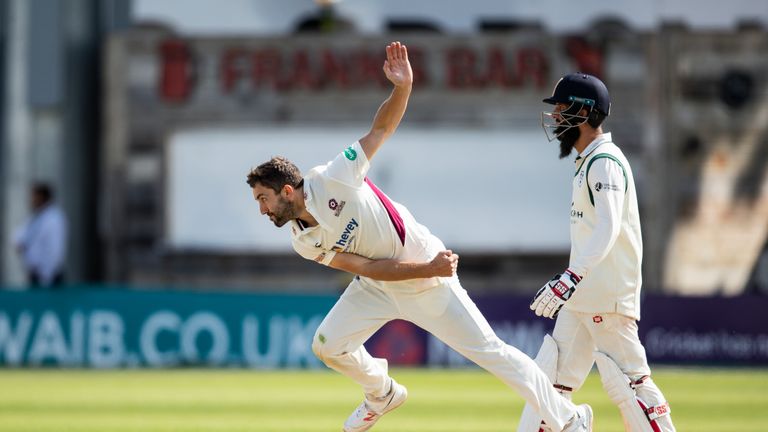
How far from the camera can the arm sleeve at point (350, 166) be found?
758 centimetres

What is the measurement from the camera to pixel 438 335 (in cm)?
777

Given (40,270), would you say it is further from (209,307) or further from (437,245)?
(437,245)

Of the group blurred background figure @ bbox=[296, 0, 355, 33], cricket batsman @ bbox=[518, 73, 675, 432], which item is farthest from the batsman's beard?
blurred background figure @ bbox=[296, 0, 355, 33]

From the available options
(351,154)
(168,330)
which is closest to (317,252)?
(351,154)

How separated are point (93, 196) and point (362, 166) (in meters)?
19.1

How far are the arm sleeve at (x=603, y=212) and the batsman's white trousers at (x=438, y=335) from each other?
0.67 metres

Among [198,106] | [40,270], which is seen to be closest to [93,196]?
[198,106]

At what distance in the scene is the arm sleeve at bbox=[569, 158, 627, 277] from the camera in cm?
718

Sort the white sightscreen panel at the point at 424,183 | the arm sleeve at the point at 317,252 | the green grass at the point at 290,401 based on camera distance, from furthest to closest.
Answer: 1. the white sightscreen panel at the point at 424,183
2. the green grass at the point at 290,401
3. the arm sleeve at the point at 317,252

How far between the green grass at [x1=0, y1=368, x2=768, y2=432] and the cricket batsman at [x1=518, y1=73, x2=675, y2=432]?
2.50m

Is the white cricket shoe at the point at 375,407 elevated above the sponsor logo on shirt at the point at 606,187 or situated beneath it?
situated beneath

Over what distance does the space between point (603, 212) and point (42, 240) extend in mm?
11717

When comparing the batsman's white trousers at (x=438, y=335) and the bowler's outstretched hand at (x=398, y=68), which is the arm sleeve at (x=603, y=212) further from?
the bowler's outstretched hand at (x=398, y=68)

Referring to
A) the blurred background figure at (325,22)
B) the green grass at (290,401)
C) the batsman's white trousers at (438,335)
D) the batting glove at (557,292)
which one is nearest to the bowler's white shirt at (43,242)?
the green grass at (290,401)
